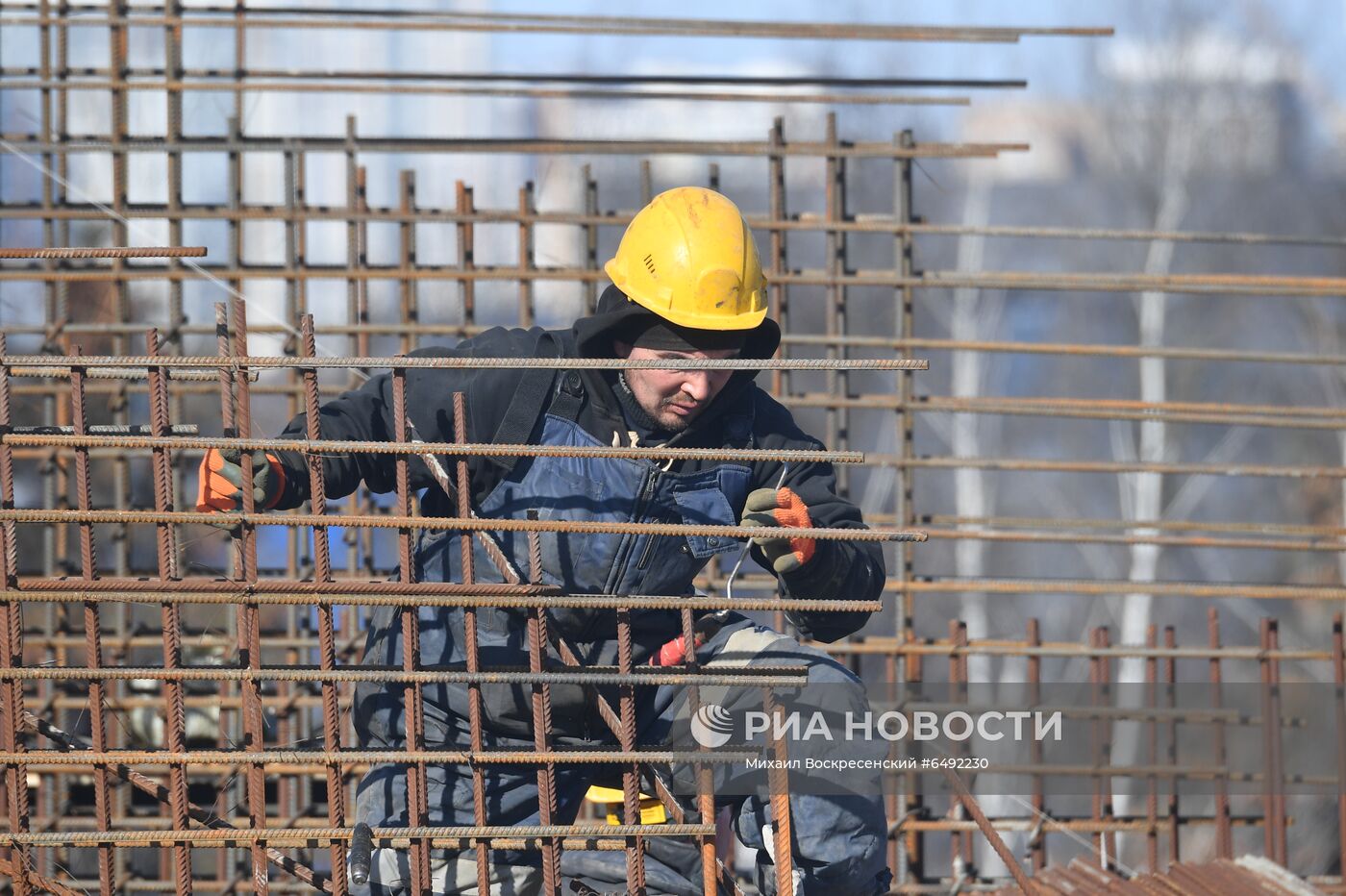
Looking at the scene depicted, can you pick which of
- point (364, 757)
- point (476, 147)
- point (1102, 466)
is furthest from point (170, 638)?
point (1102, 466)

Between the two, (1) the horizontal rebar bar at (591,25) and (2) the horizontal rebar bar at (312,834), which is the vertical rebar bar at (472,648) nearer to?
(2) the horizontal rebar bar at (312,834)

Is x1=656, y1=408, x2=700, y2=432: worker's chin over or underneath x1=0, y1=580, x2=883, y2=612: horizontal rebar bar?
over

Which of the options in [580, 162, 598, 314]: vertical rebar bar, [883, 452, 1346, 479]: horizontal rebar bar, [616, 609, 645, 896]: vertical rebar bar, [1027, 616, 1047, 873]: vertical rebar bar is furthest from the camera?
[580, 162, 598, 314]: vertical rebar bar

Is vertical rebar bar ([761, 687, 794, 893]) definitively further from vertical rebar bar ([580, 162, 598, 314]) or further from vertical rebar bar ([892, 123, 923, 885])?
vertical rebar bar ([580, 162, 598, 314])

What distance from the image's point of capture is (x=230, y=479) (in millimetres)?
2947

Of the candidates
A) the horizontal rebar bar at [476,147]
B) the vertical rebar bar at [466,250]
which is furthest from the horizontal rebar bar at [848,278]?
the horizontal rebar bar at [476,147]

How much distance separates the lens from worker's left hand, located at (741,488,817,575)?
3066 mm

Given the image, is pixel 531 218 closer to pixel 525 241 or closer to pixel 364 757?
pixel 525 241

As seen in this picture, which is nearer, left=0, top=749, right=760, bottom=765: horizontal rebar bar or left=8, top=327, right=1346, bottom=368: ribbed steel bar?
left=0, top=749, right=760, bottom=765: horizontal rebar bar

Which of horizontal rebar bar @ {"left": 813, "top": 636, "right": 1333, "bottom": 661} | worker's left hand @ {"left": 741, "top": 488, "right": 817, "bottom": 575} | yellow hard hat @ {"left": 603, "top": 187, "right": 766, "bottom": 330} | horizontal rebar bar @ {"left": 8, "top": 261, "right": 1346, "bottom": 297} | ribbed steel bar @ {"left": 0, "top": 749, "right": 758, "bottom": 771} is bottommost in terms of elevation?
horizontal rebar bar @ {"left": 813, "top": 636, "right": 1333, "bottom": 661}

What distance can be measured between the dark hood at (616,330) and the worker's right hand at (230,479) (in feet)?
2.72

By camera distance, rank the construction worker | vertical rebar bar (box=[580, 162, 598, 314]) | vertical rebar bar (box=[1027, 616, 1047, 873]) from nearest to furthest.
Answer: the construction worker → vertical rebar bar (box=[1027, 616, 1047, 873]) → vertical rebar bar (box=[580, 162, 598, 314])

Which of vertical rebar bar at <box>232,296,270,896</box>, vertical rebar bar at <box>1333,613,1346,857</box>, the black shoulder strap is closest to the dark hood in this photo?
the black shoulder strap

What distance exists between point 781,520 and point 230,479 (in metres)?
1.14
